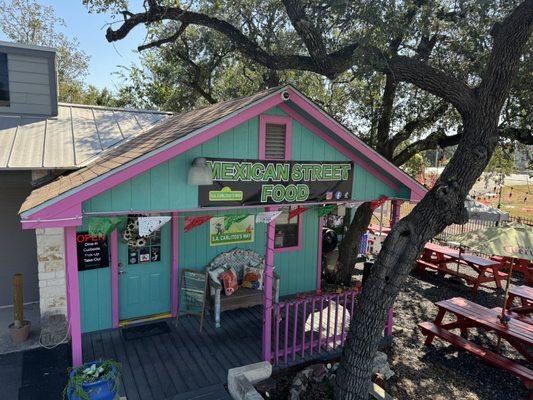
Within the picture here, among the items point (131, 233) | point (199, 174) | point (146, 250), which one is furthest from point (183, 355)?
point (199, 174)

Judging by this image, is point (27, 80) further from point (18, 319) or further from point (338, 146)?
point (338, 146)

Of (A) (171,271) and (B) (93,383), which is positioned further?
(A) (171,271)

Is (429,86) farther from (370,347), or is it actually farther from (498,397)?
(498,397)

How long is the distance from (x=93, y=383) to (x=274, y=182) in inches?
142

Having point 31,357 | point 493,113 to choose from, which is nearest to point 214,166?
point 493,113

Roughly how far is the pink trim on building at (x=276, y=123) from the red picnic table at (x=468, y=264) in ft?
24.8

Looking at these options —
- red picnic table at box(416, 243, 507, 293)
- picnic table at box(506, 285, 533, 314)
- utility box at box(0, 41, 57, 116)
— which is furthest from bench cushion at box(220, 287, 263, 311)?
red picnic table at box(416, 243, 507, 293)

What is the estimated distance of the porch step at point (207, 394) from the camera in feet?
17.1

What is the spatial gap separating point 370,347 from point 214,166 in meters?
3.21

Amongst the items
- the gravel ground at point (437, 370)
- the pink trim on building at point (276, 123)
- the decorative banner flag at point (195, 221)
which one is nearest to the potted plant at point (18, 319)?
the decorative banner flag at point (195, 221)

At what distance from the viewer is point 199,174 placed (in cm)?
500

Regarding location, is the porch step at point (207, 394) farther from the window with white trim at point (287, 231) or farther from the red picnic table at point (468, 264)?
the red picnic table at point (468, 264)

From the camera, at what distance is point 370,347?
15.7ft

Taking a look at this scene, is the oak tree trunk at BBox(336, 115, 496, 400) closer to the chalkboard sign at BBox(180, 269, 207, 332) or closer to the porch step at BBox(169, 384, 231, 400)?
the porch step at BBox(169, 384, 231, 400)
